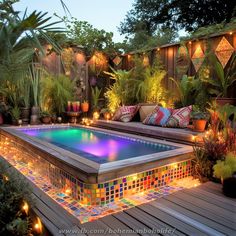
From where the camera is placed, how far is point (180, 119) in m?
5.04

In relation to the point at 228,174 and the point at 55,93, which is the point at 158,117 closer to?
the point at 228,174

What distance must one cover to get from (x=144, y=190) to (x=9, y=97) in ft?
17.4

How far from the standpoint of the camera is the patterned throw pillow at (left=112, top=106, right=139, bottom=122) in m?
6.10

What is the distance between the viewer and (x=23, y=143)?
4105 mm

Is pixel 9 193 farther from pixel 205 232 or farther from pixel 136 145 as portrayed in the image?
pixel 136 145

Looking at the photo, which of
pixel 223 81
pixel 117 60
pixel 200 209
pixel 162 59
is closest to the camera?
pixel 200 209

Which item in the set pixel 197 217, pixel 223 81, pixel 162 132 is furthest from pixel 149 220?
pixel 223 81

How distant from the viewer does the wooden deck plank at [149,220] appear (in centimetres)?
202

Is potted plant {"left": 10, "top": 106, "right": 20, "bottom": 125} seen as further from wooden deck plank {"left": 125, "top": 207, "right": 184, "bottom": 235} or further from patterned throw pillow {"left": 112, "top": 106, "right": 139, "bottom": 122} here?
wooden deck plank {"left": 125, "top": 207, "right": 184, "bottom": 235}

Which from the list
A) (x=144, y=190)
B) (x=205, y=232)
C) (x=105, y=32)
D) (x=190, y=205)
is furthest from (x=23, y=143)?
(x=105, y=32)

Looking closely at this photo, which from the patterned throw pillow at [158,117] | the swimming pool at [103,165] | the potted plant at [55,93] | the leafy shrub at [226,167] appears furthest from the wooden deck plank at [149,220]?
the potted plant at [55,93]

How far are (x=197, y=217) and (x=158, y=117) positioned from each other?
3279 mm

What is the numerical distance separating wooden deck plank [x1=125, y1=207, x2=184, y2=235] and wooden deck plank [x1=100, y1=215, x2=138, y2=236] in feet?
0.55

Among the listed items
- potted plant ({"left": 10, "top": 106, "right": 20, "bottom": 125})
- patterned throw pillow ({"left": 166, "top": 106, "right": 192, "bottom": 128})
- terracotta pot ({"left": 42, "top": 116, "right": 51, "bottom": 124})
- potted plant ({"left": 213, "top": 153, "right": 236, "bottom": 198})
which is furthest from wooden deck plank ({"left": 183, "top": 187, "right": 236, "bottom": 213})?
potted plant ({"left": 10, "top": 106, "right": 20, "bottom": 125})
